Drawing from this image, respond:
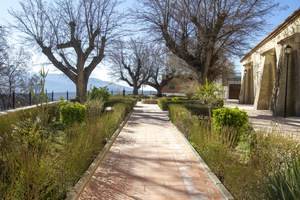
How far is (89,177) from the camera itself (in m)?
6.30

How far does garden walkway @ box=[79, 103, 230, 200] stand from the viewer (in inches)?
221

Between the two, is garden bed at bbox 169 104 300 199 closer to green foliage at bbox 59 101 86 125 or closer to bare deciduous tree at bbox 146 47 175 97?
green foliage at bbox 59 101 86 125

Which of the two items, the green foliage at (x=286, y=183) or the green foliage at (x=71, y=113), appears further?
the green foliage at (x=71, y=113)

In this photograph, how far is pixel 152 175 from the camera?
693cm

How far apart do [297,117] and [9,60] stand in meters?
20.8

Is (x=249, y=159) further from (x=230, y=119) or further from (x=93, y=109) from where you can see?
(x=93, y=109)

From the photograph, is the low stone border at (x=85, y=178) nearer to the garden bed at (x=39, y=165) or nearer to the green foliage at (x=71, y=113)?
the garden bed at (x=39, y=165)

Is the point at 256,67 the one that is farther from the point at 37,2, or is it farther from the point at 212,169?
the point at 212,169

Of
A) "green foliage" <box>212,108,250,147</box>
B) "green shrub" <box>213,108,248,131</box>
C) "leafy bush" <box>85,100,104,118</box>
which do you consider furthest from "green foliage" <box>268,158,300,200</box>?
"leafy bush" <box>85,100,104,118</box>

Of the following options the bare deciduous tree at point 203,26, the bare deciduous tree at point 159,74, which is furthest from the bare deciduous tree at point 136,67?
the bare deciduous tree at point 203,26

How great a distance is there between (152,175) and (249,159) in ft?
5.56

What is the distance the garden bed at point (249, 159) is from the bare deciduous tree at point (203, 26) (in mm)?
14961

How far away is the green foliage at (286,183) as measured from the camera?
11.2 ft

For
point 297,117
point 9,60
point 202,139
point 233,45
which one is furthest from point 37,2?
point 202,139
